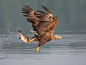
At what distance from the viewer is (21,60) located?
16438mm

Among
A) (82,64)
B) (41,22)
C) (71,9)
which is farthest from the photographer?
(71,9)

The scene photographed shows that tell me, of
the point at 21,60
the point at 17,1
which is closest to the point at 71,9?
the point at 17,1

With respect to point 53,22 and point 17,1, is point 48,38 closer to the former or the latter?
point 53,22

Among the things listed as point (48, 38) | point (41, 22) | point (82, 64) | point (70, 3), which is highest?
point (70, 3)

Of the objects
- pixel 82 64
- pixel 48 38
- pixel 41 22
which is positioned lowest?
pixel 82 64

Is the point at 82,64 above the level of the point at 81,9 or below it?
below

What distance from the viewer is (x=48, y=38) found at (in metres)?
11.3

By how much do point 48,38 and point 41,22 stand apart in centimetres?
84

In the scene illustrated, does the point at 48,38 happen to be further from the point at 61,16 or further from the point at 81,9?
the point at 81,9

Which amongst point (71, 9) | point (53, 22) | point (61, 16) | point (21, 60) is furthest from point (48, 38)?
point (71, 9)

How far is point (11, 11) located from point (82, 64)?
346 ft

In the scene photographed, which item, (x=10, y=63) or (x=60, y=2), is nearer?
(x=10, y=63)

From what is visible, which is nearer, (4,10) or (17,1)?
(4,10)

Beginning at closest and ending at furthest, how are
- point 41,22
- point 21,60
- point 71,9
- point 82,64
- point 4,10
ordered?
1. point 41,22
2. point 82,64
3. point 21,60
4. point 4,10
5. point 71,9
